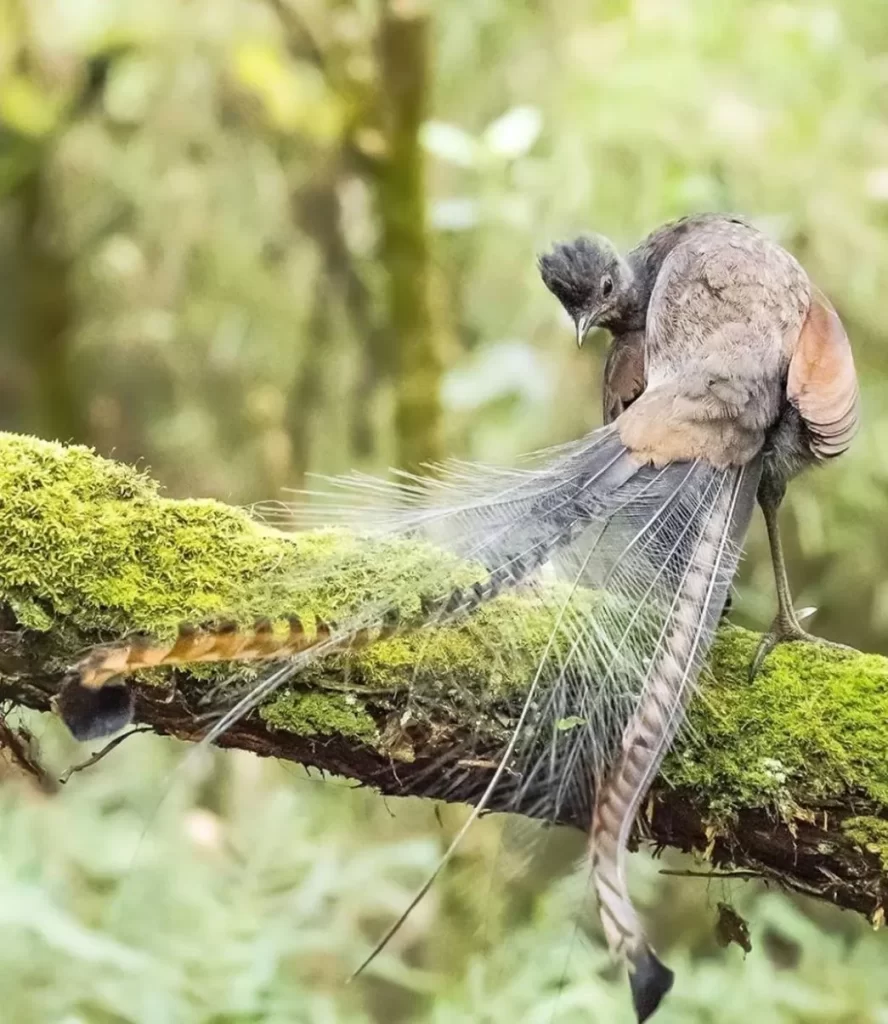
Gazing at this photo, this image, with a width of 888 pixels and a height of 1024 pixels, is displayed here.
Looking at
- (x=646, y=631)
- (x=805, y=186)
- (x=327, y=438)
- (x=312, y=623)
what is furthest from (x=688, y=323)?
(x=327, y=438)

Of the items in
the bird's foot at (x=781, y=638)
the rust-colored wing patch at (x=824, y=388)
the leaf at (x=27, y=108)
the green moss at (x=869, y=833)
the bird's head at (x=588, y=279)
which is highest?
the leaf at (x=27, y=108)

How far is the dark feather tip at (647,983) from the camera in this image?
0.93 metres

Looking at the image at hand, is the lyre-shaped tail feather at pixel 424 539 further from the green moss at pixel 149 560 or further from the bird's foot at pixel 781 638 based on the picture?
the bird's foot at pixel 781 638

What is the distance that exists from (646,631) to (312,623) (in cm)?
41

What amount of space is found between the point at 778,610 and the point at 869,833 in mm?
392

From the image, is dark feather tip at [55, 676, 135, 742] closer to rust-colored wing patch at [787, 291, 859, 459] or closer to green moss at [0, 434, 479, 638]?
green moss at [0, 434, 479, 638]

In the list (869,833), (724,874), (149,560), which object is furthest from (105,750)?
(869,833)

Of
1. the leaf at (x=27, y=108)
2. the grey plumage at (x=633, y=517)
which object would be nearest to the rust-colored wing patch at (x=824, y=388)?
the grey plumage at (x=633, y=517)

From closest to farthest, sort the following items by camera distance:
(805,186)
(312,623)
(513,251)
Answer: (312,623), (805,186), (513,251)

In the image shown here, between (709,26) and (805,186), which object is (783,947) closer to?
(805,186)

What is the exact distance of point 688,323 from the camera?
5.34 ft

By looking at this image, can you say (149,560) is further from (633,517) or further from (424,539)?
(633,517)

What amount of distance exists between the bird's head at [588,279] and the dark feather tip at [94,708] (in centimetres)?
113

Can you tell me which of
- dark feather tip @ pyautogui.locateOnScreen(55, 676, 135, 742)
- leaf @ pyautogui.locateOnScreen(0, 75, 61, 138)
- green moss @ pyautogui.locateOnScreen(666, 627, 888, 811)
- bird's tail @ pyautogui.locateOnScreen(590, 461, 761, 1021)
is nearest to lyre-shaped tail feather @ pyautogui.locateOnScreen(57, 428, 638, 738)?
dark feather tip @ pyautogui.locateOnScreen(55, 676, 135, 742)
